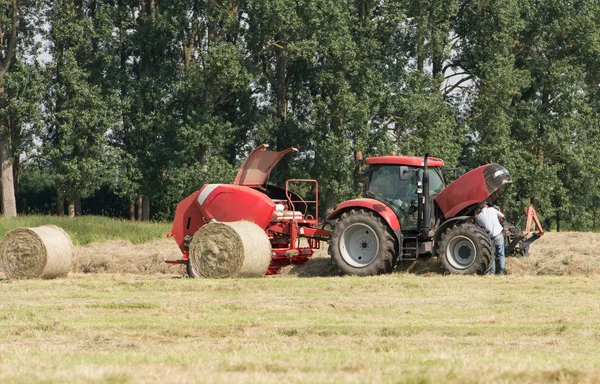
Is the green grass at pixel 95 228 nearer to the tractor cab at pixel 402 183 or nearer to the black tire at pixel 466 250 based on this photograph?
the tractor cab at pixel 402 183

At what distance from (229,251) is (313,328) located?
20.2 ft

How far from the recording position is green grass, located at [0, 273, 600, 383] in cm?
730

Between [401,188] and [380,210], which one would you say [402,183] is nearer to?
[401,188]

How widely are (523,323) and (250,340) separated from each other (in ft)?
9.30

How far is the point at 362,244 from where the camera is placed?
16688 millimetres

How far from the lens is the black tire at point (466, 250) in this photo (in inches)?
615

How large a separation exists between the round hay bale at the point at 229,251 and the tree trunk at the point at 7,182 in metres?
16.5

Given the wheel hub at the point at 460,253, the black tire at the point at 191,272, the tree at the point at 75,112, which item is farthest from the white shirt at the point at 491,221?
the tree at the point at 75,112

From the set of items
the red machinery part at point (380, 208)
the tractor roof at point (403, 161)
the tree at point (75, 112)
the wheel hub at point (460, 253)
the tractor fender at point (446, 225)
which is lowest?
the wheel hub at point (460, 253)

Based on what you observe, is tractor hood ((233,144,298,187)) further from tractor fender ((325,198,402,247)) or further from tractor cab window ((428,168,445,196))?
tractor cab window ((428,168,445,196))

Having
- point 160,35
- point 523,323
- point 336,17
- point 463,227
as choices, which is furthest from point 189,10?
point 523,323

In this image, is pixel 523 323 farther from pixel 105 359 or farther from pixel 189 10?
pixel 189 10

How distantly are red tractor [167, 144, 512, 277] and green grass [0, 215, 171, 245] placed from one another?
7850 mm

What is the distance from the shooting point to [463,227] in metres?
15.8
